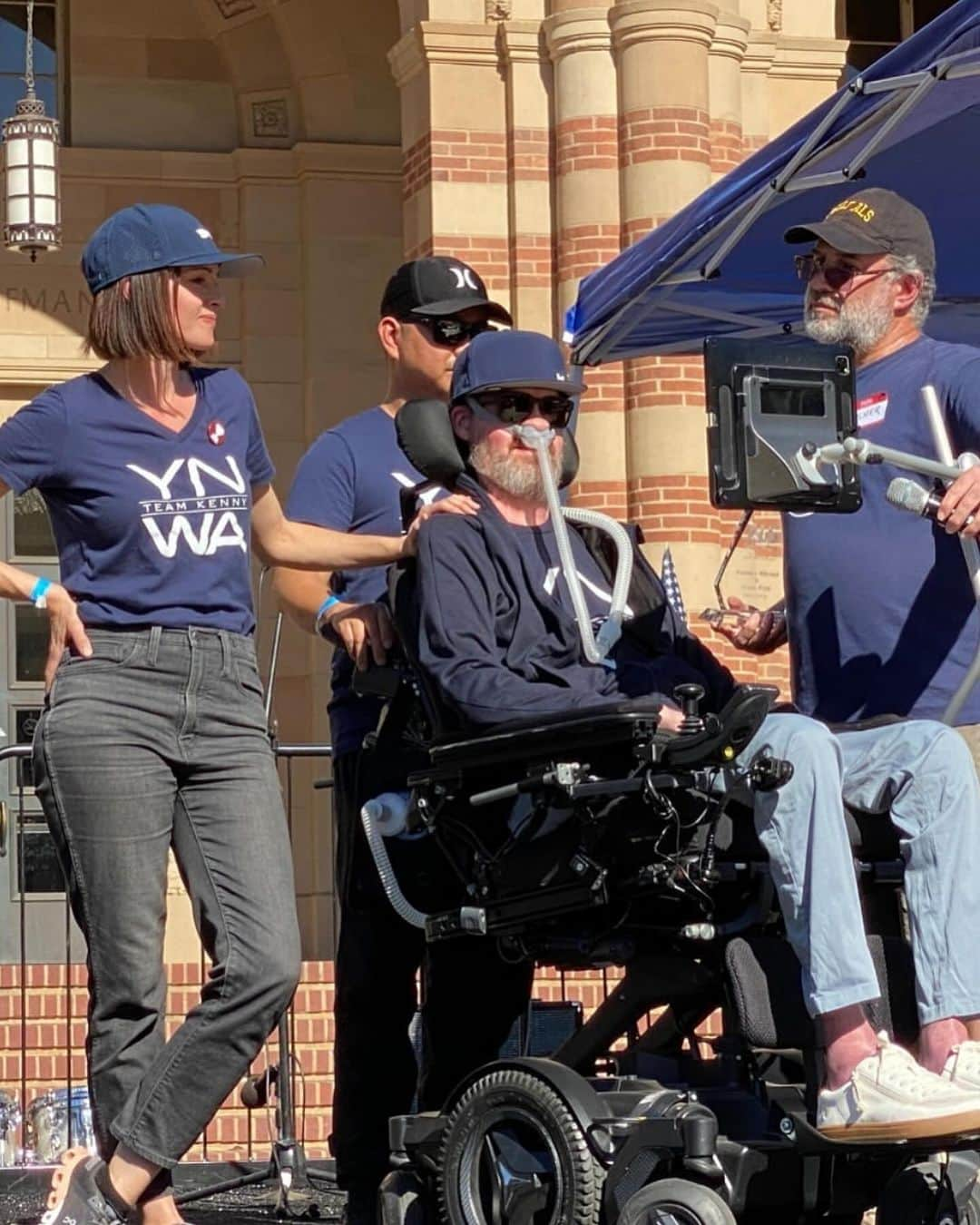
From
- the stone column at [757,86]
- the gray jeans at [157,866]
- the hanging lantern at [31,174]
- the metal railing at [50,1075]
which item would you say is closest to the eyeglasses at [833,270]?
the gray jeans at [157,866]

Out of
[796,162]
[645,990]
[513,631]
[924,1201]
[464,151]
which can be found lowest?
[924,1201]

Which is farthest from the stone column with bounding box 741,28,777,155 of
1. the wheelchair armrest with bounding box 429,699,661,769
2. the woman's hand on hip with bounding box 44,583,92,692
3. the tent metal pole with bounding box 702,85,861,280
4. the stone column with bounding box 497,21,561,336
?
the woman's hand on hip with bounding box 44,583,92,692

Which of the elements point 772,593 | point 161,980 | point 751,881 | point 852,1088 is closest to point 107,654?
point 161,980

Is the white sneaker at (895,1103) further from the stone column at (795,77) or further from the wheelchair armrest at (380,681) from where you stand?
the stone column at (795,77)

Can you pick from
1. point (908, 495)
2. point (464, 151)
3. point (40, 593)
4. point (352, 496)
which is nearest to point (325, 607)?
point (352, 496)

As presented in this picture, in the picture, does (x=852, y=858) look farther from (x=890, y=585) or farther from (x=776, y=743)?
(x=890, y=585)

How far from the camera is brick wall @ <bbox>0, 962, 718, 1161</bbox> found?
32.3 feet

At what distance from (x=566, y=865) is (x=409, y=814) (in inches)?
17.7

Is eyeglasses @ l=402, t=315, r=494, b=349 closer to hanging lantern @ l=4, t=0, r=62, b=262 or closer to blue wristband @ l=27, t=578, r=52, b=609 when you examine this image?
blue wristband @ l=27, t=578, r=52, b=609

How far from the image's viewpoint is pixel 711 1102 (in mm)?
5203

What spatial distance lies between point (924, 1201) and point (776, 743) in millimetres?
942

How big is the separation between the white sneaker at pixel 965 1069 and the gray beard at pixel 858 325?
5.62 feet

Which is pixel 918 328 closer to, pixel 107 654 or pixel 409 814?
pixel 409 814

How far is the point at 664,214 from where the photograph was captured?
12586 mm
